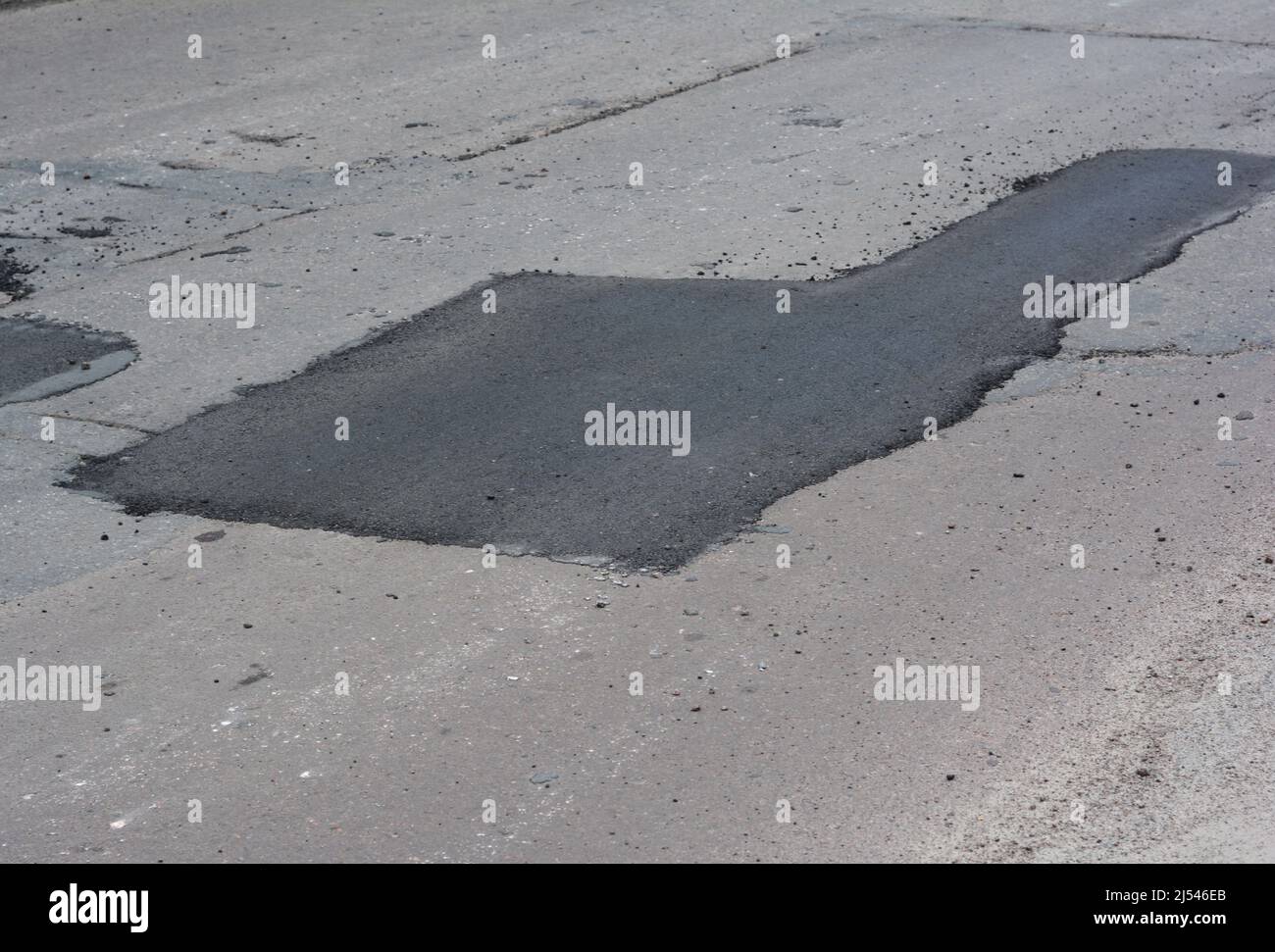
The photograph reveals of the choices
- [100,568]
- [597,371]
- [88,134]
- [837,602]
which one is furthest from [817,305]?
[88,134]

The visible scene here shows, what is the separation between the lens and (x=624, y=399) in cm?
775

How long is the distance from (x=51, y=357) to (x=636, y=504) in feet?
12.6

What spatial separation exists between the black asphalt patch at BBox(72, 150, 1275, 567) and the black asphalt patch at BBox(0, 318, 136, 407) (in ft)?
3.35

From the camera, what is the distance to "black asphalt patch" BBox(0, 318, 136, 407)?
812 cm

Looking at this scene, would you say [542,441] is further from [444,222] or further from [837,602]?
[444,222]

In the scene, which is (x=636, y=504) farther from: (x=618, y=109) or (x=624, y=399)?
(x=618, y=109)

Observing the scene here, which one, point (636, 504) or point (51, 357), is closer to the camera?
point (636, 504)

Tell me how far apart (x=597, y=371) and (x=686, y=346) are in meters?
0.61

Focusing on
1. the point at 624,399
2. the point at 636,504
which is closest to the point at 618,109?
the point at 624,399

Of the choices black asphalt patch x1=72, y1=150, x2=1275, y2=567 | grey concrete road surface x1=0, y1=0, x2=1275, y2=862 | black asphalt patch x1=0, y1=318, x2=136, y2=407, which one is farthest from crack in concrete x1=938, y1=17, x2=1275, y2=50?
black asphalt patch x1=0, y1=318, x2=136, y2=407

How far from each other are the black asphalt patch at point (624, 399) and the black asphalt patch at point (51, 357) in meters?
1.02

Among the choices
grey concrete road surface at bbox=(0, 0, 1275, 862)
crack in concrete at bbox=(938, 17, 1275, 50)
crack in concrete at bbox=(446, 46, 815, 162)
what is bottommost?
grey concrete road surface at bbox=(0, 0, 1275, 862)

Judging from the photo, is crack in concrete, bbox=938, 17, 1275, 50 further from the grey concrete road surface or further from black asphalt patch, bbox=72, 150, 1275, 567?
black asphalt patch, bbox=72, 150, 1275, 567

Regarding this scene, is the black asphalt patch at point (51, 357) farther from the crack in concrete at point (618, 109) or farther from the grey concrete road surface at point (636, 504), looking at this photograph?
the crack in concrete at point (618, 109)
